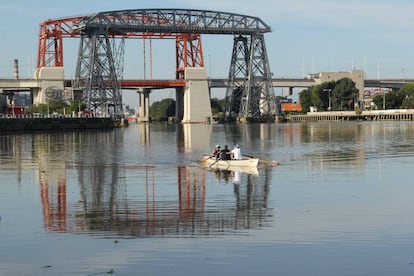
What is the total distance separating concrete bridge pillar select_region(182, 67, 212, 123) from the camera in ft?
507

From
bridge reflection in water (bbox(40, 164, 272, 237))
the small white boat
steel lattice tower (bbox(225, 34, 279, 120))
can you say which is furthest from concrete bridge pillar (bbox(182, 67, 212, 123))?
bridge reflection in water (bbox(40, 164, 272, 237))

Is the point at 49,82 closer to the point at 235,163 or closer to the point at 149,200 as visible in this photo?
the point at 235,163

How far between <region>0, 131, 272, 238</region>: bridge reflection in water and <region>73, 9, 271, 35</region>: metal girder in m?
94.0

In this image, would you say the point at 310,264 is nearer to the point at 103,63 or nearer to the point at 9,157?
the point at 9,157

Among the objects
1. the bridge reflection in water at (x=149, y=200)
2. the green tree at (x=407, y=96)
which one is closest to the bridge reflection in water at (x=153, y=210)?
the bridge reflection in water at (x=149, y=200)

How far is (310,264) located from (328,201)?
8719mm

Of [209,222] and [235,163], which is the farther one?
[235,163]

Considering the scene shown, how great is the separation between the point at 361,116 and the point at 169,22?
55018 millimetres

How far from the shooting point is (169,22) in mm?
139875

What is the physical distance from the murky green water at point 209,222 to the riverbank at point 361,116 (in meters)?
125

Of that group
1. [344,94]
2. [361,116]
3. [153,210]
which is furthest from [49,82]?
[153,210]

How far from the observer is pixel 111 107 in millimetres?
137875

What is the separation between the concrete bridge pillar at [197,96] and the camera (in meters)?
154

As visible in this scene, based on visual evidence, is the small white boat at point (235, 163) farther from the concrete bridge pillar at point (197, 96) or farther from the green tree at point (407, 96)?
the green tree at point (407, 96)
